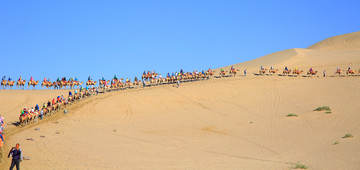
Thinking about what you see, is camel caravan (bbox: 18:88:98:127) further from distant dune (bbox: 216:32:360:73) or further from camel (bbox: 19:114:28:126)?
distant dune (bbox: 216:32:360:73)

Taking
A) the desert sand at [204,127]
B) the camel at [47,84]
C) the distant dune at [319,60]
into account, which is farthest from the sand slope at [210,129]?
the camel at [47,84]

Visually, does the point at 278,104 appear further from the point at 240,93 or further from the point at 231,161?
the point at 231,161

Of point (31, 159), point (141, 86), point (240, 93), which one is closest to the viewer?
point (31, 159)

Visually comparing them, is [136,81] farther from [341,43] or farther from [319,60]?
[341,43]

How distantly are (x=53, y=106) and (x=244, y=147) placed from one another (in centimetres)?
1905

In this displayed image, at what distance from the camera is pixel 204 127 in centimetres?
3322

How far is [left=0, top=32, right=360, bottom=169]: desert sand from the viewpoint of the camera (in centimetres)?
2295

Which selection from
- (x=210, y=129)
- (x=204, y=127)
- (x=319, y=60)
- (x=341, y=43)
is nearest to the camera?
(x=210, y=129)

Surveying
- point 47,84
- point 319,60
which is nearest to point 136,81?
point 47,84

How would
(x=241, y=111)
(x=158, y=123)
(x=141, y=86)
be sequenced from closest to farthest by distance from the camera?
(x=158, y=123), (x=241, y=111), (x=141, y=86)

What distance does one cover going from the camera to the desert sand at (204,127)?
75.3ft

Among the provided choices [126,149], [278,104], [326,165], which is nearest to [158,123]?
[126,149]

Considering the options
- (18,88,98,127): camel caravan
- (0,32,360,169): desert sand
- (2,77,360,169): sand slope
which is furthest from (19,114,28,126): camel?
(2,77,360,169): sand slope

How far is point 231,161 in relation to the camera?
22844 mm
